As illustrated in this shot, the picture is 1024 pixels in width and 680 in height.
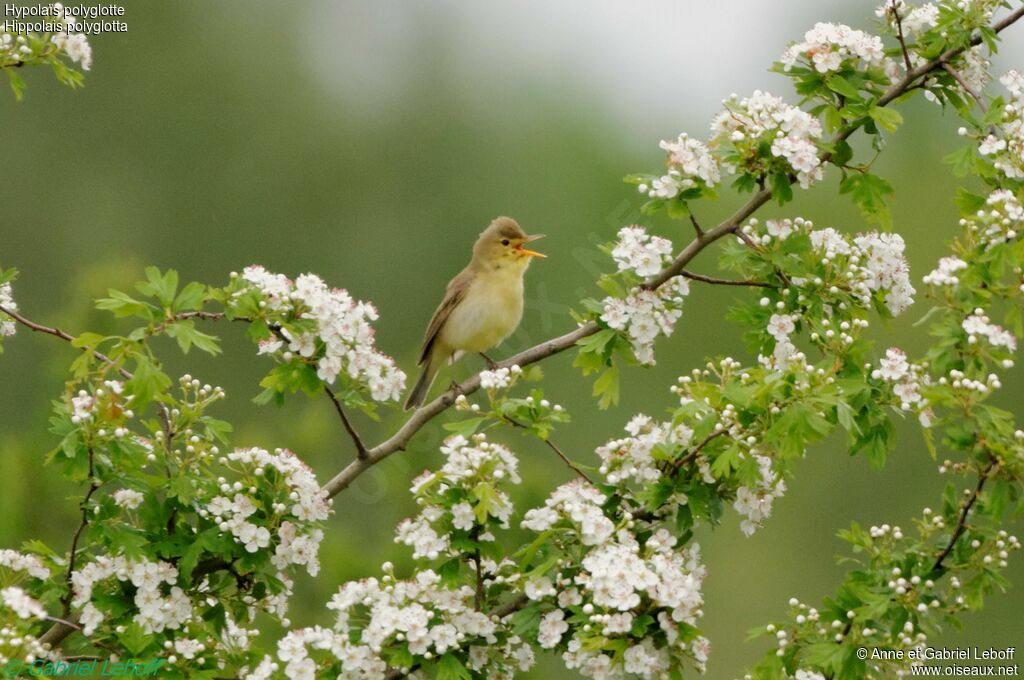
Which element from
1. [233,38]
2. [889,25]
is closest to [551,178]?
[233,38]

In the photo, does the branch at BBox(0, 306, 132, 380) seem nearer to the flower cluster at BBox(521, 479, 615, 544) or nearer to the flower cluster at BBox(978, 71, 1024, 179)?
the flower cluster at BBox(521, 479, 615, 544)

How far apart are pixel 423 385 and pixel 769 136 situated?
10.7 feet

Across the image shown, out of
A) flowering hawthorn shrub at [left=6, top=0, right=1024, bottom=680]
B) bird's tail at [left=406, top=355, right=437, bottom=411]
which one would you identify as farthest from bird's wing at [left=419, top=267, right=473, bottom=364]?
flowering hawthorn shrub at [left=6, top=0, right=1024, bottom=680]

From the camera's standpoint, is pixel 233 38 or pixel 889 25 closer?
pixel 889 25

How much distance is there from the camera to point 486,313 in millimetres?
6938

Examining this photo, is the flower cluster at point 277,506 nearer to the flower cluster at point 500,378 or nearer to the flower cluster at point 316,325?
the flower cluster at point 316,325

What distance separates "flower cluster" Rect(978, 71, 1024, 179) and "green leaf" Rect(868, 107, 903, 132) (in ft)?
0.91

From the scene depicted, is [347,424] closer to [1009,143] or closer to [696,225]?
[696,225]

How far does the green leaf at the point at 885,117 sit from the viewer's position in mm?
4441

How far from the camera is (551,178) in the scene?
31516 millimetres

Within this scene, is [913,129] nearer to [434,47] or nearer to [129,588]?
[434,47]

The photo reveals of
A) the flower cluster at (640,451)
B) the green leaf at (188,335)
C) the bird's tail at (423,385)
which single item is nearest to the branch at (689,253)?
the flower cluster at (640,451)

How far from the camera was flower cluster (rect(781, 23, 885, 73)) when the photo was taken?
4539 mm

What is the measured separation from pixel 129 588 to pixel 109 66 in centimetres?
2342
